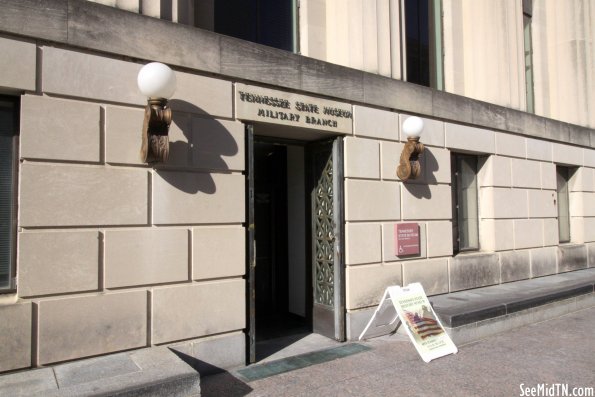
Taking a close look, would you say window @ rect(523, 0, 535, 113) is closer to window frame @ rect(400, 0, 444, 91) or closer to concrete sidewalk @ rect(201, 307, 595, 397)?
window frame @ rect(400, 0, 444, 91)

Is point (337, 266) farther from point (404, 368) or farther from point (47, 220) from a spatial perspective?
point (47, 220)

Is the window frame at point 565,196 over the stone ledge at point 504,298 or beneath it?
over

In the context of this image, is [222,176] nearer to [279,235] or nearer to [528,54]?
[279,235]

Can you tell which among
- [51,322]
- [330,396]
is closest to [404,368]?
[330,396]

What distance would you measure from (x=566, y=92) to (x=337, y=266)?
1006 cm

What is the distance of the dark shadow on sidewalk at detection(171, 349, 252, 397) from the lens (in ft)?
16.0

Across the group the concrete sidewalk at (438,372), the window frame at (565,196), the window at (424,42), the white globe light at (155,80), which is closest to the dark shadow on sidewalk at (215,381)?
the concrete sidewalk at (438,372)

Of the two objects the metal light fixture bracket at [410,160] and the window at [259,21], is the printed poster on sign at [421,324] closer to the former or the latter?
the metal light fixture bracket at [410,160]

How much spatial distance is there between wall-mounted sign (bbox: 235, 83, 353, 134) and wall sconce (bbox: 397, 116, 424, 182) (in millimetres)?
1077

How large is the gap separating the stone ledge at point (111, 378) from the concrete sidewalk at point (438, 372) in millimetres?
879

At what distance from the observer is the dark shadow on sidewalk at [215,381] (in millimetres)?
4863

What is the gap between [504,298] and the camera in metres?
7.75

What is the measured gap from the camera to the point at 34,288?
171 inches
